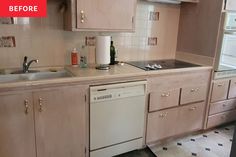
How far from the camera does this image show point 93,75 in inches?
69.5

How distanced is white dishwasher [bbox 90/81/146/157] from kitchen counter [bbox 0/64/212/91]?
7 centimetres

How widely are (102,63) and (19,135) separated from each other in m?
0.94

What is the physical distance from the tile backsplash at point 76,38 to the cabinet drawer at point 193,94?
→ 0.64 m

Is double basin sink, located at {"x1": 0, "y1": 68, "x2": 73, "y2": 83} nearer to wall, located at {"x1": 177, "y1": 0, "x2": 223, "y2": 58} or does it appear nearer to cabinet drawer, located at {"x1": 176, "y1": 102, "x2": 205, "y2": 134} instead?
cabinet drawer, located at {"x1": 176, "y1": 102, "x2": 205, "y2": 134}

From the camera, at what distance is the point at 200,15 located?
2439mm

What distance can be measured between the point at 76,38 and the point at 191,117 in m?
1.59

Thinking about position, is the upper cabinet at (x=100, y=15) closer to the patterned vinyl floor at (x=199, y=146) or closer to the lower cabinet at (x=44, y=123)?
the lower cabinet at (x=44, y=123)

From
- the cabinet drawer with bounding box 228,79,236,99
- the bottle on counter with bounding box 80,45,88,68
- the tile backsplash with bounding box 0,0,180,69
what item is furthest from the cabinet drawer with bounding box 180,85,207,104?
the bottle on counter with bounding box 80,45,88,68

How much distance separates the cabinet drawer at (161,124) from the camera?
7.05 ft

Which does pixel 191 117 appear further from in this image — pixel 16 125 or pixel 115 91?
pixel 16 125

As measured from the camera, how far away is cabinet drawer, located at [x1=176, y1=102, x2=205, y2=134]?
2348 millimetres

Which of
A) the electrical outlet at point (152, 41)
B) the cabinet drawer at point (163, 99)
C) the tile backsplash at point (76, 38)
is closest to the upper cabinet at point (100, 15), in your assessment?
the tile backsplash at point (76, 38)

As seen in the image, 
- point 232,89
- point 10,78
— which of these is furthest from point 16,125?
point 232,89

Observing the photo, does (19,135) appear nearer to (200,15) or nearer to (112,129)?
(112,129)
